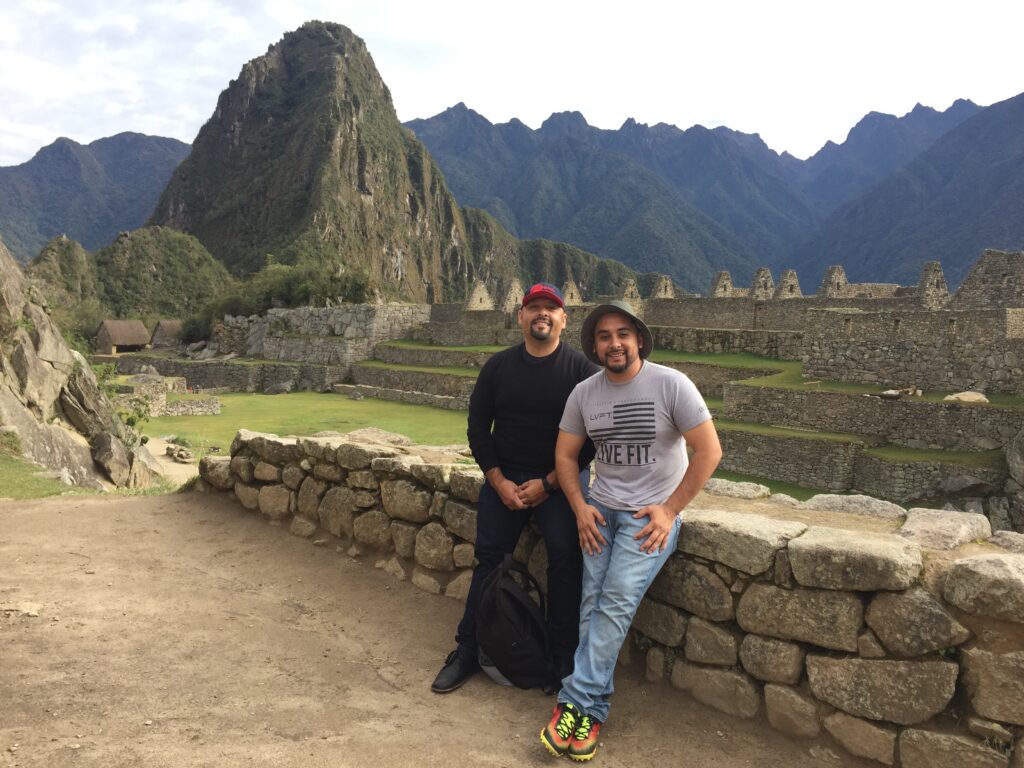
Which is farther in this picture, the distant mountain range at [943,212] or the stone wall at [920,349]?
the distant mountain range at [943,212]

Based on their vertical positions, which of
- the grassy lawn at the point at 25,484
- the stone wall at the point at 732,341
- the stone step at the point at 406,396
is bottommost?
the stone step at the point at 406,396

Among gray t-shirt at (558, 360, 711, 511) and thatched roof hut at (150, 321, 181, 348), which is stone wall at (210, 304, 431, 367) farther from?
gray t-shirt at (558, 360, 711, 511)

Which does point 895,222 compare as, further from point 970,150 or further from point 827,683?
point 827,683

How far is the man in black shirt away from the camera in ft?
11.1

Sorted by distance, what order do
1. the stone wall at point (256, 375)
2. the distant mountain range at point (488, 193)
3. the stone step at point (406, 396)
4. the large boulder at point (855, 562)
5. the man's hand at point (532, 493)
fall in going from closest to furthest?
the large boulder at point (855, 562), the man's hand at point (532, 493), the stone step at point (406, 396), the stone wall at point (256, 375), the distant mountain range at point (488, 193)

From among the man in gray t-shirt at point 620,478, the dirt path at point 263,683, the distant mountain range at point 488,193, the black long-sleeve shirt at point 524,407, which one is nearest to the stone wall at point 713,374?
the dirt path at point 263,683

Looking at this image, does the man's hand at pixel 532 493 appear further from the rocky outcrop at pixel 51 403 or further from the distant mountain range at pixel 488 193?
the distant mountain range at pixel 488 193

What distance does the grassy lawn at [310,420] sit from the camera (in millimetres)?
17739

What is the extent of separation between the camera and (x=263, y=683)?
10.7ft

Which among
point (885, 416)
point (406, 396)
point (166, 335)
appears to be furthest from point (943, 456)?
point (166, 335)

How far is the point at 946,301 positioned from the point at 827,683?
70.6 ft

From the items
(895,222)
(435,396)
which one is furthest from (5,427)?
(895,222)

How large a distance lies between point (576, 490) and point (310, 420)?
1804cm

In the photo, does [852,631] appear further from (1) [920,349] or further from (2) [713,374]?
(2) [713,374]
